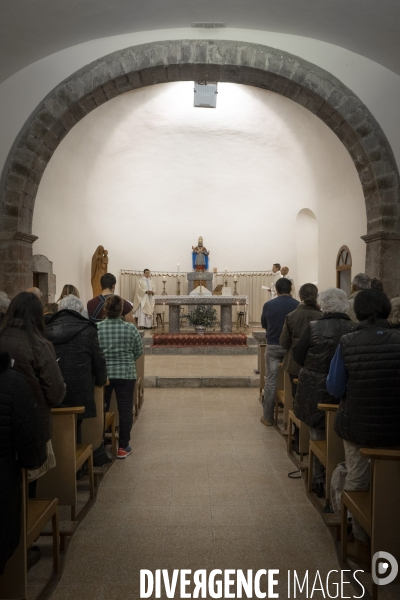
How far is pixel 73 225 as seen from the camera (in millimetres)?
13234

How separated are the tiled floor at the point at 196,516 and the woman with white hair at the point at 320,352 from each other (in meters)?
0.64

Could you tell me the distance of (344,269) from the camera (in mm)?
11430

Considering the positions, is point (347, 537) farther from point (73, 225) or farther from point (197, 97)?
point (73, 225)

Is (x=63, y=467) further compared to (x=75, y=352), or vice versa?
(x=75, y=352)

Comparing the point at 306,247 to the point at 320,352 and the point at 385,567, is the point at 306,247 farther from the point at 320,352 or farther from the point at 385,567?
the point at 385,567

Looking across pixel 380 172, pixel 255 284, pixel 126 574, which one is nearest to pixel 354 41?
pixel 380 172

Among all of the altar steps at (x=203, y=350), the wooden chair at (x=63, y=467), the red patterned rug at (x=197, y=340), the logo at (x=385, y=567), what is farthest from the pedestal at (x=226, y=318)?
the logo at (x=385, y=567)

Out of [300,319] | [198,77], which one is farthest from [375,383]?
[198,77]

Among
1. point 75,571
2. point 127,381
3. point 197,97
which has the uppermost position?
point 197,97

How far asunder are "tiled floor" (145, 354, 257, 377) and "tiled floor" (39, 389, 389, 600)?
3.17 metres

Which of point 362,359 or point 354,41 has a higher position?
point 354,41

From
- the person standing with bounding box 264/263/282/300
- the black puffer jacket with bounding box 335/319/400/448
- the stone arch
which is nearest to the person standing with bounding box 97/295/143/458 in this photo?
the black puffer jacket with bounding box 335/319/400/448

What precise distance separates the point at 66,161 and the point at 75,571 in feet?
36.0

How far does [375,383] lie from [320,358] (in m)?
1.05
